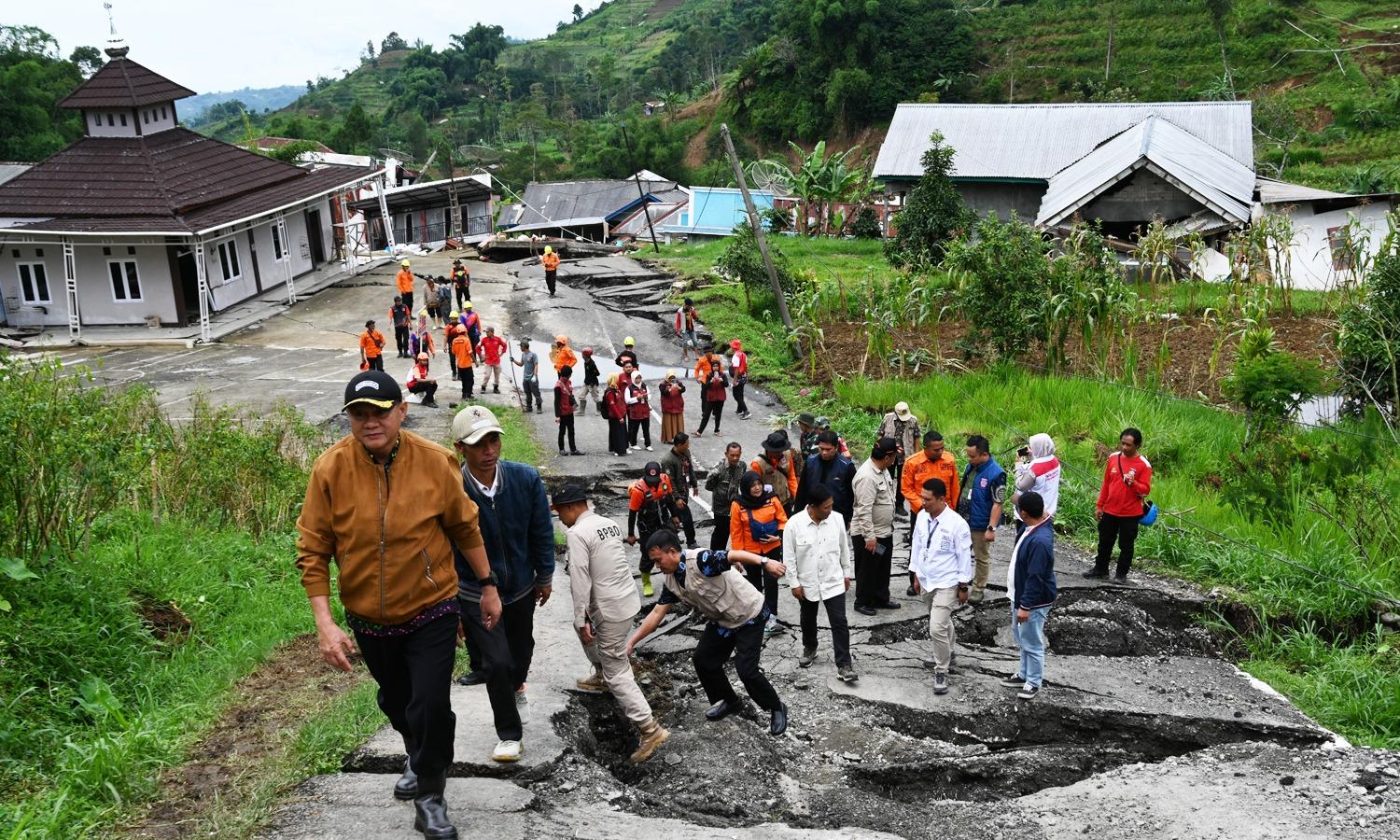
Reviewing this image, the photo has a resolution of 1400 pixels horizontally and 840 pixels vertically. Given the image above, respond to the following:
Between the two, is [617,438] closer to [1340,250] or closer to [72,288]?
[1340,250]

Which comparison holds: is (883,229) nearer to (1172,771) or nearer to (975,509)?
(975,509)

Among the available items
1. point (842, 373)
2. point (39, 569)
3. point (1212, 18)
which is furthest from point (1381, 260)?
point (1212, 18)

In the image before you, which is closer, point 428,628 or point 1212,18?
point 428,628

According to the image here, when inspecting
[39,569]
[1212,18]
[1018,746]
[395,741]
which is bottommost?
[1018,746]

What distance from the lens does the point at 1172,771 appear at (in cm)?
627

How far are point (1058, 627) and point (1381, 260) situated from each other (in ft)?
27.8

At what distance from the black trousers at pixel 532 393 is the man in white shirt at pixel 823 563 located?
32.2 feet

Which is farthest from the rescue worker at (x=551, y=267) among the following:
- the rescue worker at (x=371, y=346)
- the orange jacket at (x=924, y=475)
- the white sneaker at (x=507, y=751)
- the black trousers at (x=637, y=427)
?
the white sneaker at (x=507, y=751)

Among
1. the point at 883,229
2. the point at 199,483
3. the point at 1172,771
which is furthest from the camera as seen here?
the point at 883,229

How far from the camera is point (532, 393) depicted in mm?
17016

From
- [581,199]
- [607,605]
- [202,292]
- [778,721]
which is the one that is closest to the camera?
[607,605]

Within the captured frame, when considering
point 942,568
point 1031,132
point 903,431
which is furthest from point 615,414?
point 1031,132

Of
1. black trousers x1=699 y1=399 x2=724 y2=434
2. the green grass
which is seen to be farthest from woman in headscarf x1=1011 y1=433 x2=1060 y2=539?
black trousers x1=699 y1=399 x2=724 y2=434

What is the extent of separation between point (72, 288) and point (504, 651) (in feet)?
76.3
